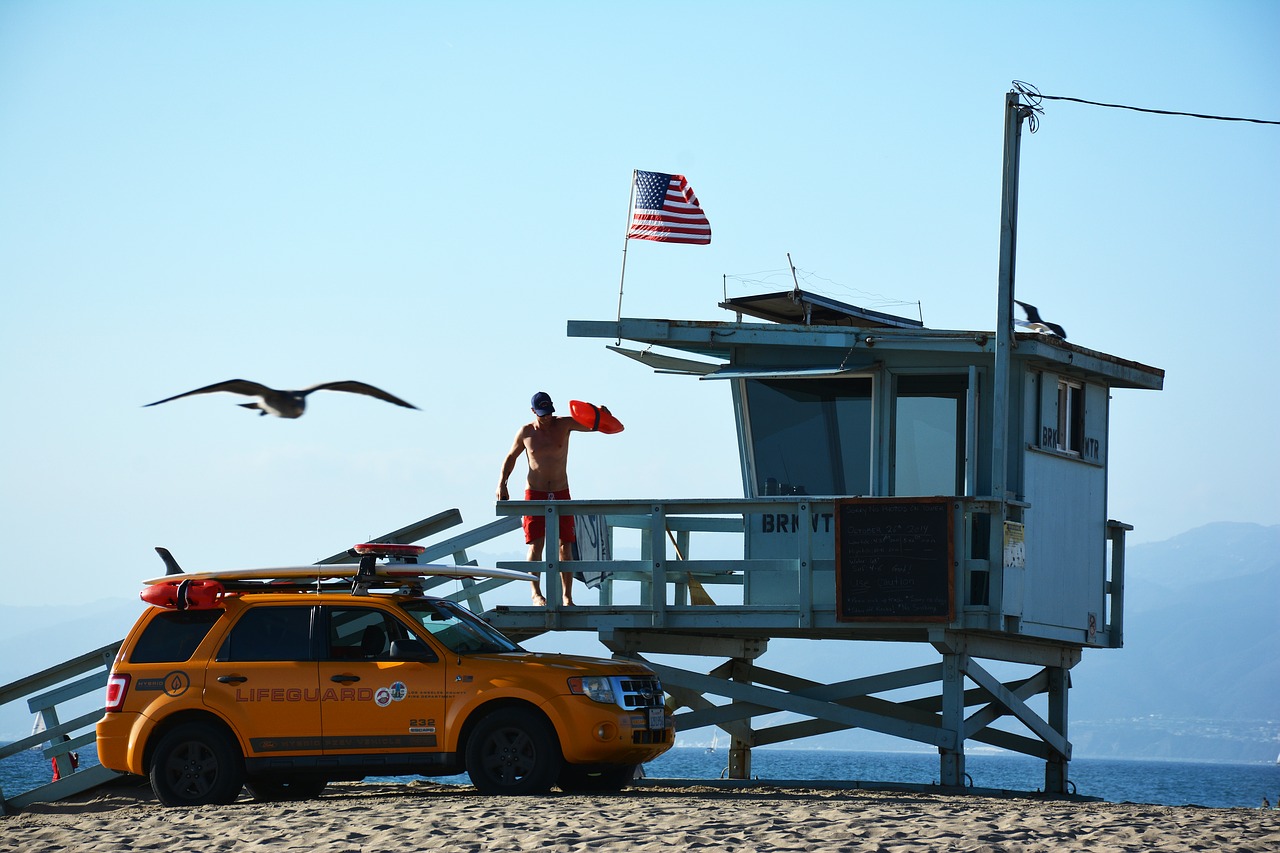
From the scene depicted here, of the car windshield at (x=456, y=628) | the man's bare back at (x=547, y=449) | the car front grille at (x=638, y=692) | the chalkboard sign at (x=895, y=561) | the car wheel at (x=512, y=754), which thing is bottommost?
the car wheel at (x=512, y=754)

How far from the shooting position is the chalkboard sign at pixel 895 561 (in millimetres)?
16875

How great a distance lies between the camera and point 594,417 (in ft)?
59.6

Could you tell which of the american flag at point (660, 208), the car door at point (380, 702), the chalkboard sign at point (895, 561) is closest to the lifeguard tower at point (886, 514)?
the chalkboard sign at point (895, 561)

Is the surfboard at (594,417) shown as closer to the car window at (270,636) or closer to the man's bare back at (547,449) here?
the man's bare back at (547,449)

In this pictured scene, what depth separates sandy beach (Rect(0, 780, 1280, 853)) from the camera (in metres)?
11.5

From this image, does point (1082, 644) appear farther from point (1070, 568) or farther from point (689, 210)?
point (689, 210)

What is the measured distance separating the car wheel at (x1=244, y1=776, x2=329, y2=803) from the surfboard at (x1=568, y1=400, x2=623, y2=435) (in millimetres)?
4310

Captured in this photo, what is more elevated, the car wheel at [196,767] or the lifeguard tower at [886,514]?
the lifeguard tower at [886,514]

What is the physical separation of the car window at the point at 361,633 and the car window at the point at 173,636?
98 cm

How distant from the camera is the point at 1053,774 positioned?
68.3 feet

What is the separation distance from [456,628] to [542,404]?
3624mm

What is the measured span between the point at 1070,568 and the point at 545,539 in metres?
5.44

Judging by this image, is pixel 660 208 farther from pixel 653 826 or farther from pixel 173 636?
pixel 653 826

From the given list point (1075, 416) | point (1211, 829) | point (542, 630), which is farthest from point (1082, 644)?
point (1211, 829)
